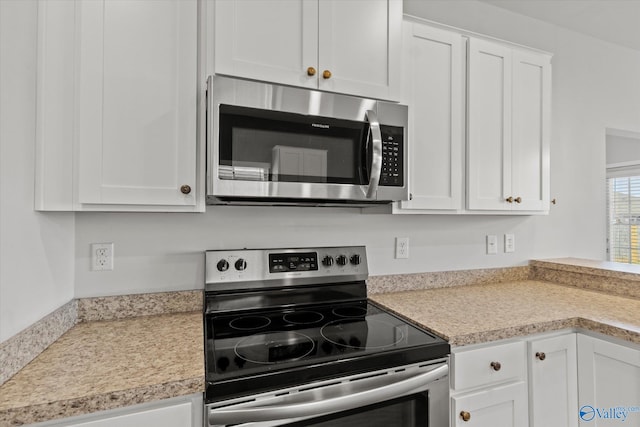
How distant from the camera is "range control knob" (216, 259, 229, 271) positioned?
5.02ft

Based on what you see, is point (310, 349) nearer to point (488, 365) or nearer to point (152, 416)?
point (152, 416)

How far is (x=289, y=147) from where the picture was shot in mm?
1356

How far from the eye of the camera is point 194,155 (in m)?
1.32

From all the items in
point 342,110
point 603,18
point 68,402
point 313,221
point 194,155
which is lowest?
point 68,402

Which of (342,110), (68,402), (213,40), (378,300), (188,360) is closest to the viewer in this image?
(68,402)

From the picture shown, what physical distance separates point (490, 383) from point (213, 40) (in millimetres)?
1652

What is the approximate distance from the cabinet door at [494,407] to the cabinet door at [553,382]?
0.05 metres

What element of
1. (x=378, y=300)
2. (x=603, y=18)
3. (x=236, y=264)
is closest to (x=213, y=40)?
(x=236, y=264)

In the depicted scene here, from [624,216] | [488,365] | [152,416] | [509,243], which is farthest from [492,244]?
[624,216]

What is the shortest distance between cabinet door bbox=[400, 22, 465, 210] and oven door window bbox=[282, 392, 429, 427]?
2.78ft

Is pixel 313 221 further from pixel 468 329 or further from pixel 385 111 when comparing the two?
pixel 468 329

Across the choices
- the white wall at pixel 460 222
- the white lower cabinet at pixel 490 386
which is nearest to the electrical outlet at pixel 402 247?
the white wall at pixel 460 222

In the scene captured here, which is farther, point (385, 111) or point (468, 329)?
point (385, 111)

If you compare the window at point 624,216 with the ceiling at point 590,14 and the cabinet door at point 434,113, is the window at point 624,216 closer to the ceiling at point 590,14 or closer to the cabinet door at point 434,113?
the ceiling at point 590,14
